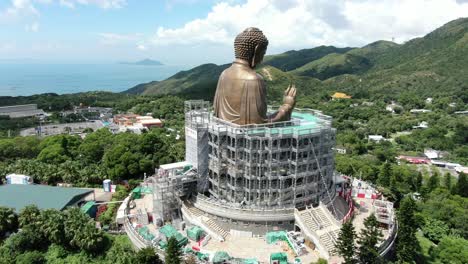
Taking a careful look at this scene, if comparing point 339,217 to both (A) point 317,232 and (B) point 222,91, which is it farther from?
(B) point 222,91

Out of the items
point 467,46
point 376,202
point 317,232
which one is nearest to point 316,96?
point 467,46

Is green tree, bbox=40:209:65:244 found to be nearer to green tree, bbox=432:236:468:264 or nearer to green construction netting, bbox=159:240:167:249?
green construction netting, bbox=159:240:167:249

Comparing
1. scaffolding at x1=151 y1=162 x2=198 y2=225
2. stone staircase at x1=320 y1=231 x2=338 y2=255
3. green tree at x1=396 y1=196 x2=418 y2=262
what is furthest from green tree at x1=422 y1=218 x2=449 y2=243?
scaffolding at x1=151 y1=162 x2=198 y2=225

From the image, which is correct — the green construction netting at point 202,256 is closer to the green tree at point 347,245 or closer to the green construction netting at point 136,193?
the green tree at point 347,245

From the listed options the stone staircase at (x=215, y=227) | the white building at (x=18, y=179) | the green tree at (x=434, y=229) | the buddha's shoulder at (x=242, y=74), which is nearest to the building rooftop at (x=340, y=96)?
the green tree at (x=434, y=229)

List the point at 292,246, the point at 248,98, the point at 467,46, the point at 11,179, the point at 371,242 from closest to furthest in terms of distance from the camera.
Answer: the point at 371,242, the point at 292,246, the point at 248,98, the point at 11,179, the point at 467,46

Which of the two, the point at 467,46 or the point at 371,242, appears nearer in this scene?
the point at 371,242

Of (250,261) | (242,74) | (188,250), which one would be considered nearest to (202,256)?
(188,250)
